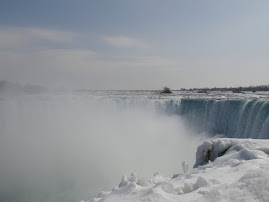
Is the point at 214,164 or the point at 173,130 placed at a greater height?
the point at 214,164

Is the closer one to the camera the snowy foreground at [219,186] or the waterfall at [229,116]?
the snowy foreground at [219,186]

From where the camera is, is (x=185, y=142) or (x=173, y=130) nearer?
(x=185, y=142)

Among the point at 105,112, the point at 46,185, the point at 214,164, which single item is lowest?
the point at 46,185

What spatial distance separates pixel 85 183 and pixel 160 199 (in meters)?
11.5

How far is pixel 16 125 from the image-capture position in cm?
2495

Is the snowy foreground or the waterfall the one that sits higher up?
the snowy foreground

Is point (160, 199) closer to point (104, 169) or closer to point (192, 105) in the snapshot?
point (104, 169)

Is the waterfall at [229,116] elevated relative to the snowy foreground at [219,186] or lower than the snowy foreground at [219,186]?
lower

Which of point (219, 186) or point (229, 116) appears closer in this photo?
point (219, 186)

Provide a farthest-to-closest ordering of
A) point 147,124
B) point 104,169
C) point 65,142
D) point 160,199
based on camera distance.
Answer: point 147,124 → point 65,142 → point 104,169 → point 160,199

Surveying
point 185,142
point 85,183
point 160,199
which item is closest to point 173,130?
point 185,142

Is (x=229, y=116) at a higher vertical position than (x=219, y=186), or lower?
lower

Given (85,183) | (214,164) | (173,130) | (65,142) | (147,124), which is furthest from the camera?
(147,124)

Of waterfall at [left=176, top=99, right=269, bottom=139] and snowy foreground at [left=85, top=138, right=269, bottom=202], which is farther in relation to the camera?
waterfall at [left=176, top=99, right=269, bottom=139]
